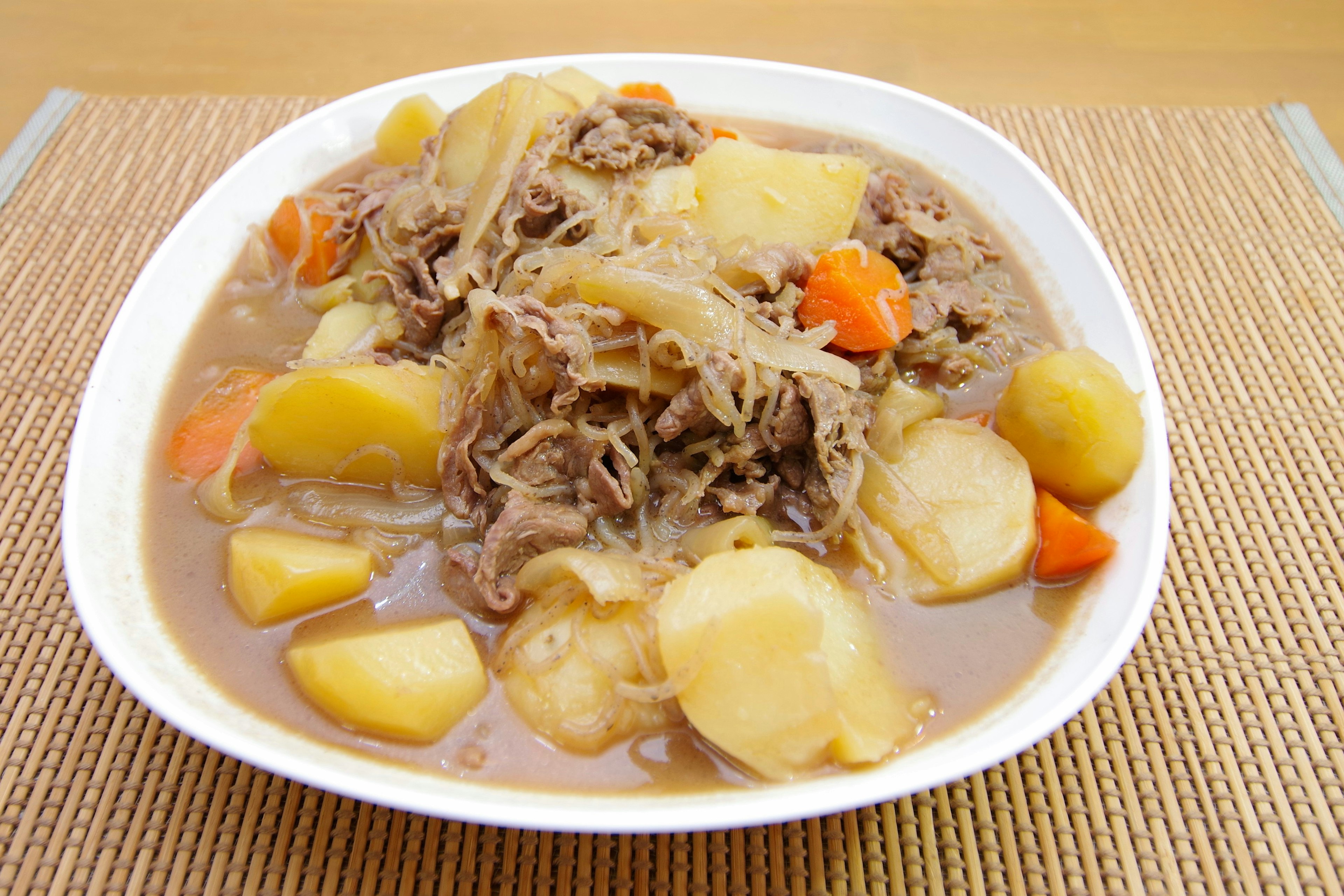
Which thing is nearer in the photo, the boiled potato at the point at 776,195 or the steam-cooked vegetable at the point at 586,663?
the steam-cooked vegetable at the point at 586,663

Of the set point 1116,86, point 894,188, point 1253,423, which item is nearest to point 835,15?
point 1116,86

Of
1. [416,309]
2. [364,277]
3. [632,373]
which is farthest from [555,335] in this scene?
[364,277]

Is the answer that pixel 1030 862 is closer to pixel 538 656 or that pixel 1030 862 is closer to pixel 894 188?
pixel 538 656

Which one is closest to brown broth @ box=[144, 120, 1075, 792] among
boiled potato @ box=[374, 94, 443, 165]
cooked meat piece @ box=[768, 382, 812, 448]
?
cooked meat piece @ box=[768, 382, 812, 448]

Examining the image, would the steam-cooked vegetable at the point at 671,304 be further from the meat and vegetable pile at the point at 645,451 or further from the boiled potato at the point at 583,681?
the boiled potato at the point at 583,681

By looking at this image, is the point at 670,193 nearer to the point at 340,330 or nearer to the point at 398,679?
the point at 340,330

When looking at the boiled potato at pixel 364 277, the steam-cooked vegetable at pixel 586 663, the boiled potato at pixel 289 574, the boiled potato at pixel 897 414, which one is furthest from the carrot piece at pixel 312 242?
the boiled potato at pixel 897 414
